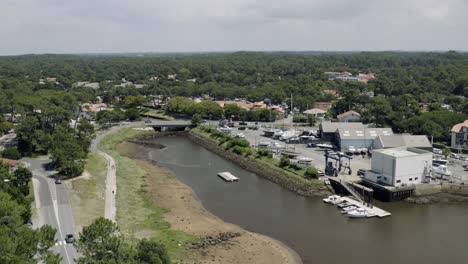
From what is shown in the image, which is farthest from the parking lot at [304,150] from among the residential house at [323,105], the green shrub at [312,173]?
the residential house at [323,105]

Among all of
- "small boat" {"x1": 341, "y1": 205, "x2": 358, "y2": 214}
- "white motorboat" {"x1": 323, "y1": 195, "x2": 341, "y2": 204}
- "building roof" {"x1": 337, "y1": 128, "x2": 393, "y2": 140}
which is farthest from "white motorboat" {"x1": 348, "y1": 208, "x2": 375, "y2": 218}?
"building roof" {"x1": 337, "y1": 128, "x2": 393, "y2": 140}

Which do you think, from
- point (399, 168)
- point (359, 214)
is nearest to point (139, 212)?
point (359, 214)

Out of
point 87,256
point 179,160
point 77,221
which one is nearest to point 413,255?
point 87,256

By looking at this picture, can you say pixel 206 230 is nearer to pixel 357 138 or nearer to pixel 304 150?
pixel 304 150

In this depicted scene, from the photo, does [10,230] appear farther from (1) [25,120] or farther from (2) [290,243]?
(1) [25,120]

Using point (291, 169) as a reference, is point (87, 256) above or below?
above
